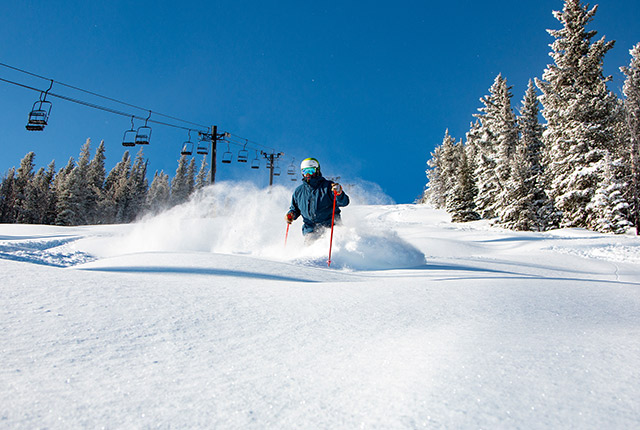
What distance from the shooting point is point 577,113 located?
2072 centimetres

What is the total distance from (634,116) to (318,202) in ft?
85.0

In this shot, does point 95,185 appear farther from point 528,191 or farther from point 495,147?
point 528,191

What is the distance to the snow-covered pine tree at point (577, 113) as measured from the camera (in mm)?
20422

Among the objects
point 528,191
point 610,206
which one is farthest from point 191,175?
point 610,206

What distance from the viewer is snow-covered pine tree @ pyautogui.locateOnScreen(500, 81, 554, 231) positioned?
25.8 meters

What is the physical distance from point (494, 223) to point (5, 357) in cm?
3186

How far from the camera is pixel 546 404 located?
39.0 inches

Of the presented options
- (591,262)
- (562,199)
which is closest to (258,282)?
(591,262)

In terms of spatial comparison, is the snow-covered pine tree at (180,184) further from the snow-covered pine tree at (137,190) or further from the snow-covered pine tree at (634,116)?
the snow-covered pine tree at (634,116)

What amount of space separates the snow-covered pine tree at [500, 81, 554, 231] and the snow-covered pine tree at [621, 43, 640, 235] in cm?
512

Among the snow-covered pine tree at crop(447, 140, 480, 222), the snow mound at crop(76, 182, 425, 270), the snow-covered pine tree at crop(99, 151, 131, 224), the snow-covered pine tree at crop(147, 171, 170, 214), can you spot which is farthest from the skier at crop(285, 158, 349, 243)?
the snow-covered pine tree at crop(147, 171, 170, 214)

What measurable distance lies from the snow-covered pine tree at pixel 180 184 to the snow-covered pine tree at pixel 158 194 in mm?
1563

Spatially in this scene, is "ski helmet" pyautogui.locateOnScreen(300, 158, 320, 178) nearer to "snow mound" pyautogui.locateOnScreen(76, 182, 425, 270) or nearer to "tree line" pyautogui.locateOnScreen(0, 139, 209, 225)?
"snow mound" pyautogui.locateOnScreen(76, 182, 425, 270)

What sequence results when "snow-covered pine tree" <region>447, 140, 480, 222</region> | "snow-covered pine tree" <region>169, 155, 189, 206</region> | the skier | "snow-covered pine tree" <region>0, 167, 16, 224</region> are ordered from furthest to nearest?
"snow-covered pine tree" <region>169, 155, 189, 206</region>, "snow-covered pine tree" <region>0, 167, 16, 224</region>, "snow-covered pine tree" <region>447, 140, 480, 222</region>, the skier
